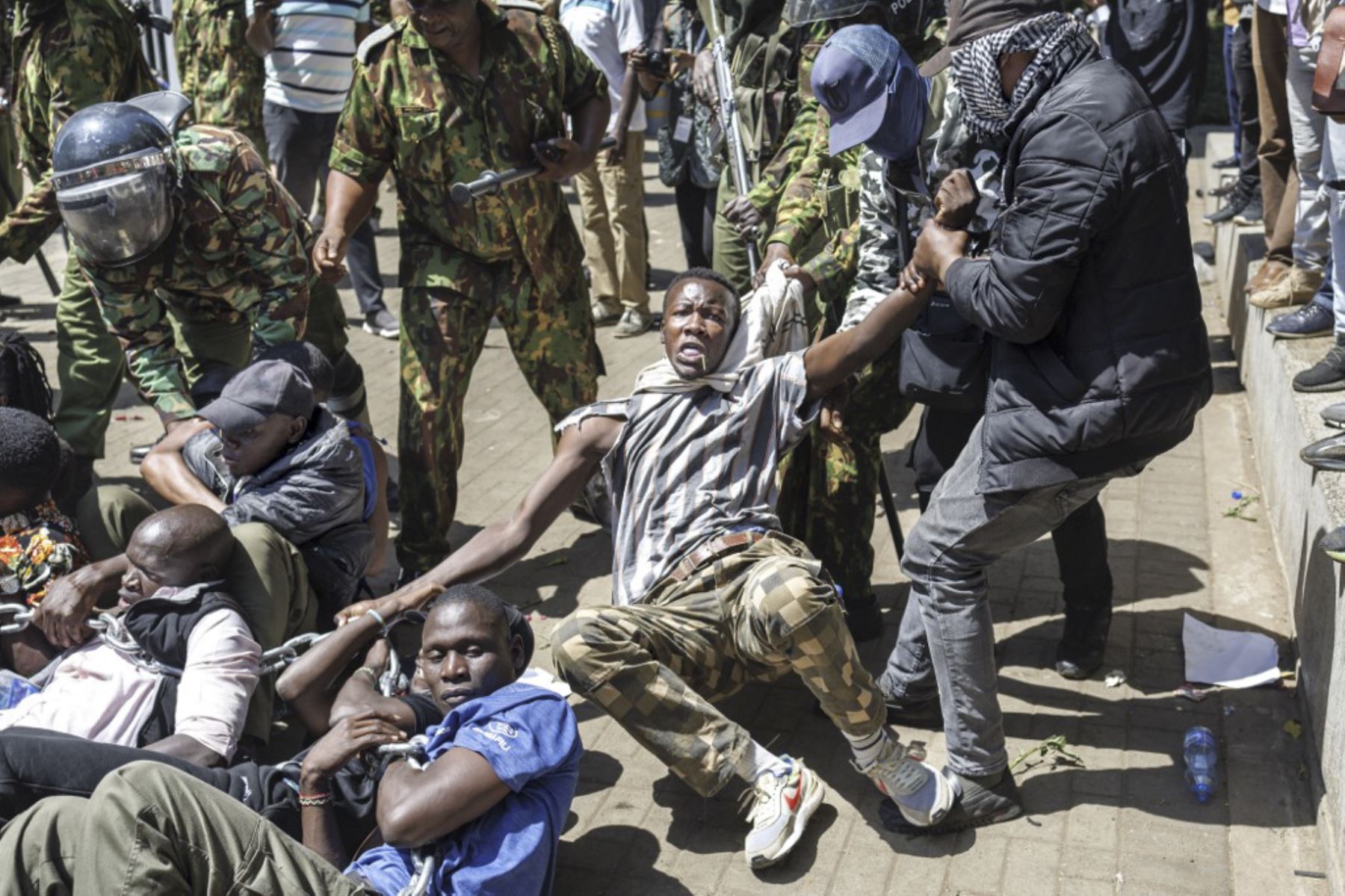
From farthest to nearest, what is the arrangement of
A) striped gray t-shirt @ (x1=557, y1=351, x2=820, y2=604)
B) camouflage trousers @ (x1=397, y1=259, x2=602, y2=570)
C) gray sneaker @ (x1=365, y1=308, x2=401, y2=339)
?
1. gray sneaker @ (x1=365, y1=308, x2=401, y2=339)
2. camouflage trousers @ (x1=397, y1=259, x2=602, y2=570)
3. striped gray t-shirt @ (x1=557, y1=351, x2=820, y2=604)

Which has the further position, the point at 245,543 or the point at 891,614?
the point at 891,614

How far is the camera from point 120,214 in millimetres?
5023

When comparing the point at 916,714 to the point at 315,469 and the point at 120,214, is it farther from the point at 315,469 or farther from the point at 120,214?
the point at 120,214

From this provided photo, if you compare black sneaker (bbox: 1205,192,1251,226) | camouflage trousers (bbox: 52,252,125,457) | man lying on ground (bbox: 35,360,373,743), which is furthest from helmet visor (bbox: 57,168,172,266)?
black sneaker (bbox: 1205,192,1251,226)

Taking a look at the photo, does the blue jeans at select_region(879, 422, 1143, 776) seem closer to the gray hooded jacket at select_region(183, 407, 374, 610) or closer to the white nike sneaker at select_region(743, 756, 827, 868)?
the white nike sneaker at select_region(743, 756, 827, 868)

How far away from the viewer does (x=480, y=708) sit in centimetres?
346

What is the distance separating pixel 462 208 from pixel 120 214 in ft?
3.83

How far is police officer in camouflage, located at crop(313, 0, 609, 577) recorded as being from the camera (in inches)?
212

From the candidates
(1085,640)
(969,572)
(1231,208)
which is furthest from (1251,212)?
(969,572)

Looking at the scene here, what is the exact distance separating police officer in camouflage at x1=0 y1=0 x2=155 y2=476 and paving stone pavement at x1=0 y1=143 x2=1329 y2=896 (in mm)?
1601

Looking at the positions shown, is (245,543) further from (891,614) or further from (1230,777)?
(1230,777)

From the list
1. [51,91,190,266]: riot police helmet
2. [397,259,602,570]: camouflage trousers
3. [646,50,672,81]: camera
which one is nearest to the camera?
[51,91,190,266]: riot police helmet

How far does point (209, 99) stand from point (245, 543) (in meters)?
5.41

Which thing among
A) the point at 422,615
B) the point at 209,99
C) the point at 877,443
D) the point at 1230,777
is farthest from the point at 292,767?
the point at 209,99
